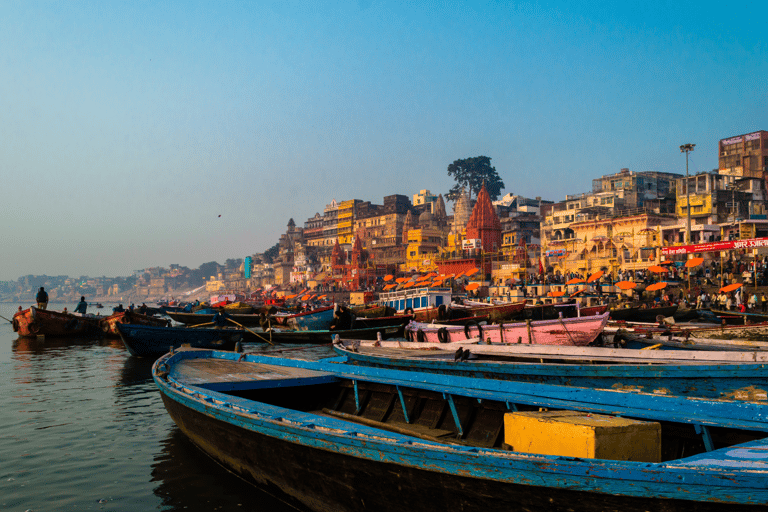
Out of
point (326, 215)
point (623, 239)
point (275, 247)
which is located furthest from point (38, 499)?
point (275, 247)

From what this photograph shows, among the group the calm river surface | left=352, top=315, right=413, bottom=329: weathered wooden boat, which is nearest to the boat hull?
the calm river surface

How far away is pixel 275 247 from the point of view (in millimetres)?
181000

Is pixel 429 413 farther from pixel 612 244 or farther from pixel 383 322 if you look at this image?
pixel 612 244

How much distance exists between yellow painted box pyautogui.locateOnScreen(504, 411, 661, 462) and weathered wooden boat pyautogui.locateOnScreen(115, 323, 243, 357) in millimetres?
17805

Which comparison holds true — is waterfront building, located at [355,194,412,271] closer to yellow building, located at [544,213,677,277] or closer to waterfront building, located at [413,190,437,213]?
waterfront building, located at [413,190,437,213]

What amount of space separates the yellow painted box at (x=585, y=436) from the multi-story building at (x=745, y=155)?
69526mm

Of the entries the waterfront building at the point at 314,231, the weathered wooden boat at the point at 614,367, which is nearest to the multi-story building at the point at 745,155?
the weathered wooden boat at the point at 614,367

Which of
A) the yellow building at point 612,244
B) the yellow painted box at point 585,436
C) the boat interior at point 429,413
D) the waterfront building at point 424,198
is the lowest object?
the boat interior at point 429,413

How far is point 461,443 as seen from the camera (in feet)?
22.5

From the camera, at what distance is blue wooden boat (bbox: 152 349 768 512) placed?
13.0 feet

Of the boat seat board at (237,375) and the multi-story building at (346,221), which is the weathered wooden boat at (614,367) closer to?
the boat seat board at (237,375)

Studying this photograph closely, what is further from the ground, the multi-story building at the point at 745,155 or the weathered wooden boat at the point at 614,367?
the multi-story building at the point at 745,155

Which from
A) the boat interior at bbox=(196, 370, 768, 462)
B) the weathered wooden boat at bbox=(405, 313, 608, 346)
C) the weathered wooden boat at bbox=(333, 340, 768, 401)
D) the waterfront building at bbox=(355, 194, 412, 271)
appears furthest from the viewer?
A: the waterfront building at bbox=(355, 194, 412, 271)

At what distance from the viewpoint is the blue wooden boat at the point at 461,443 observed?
3.95 m
